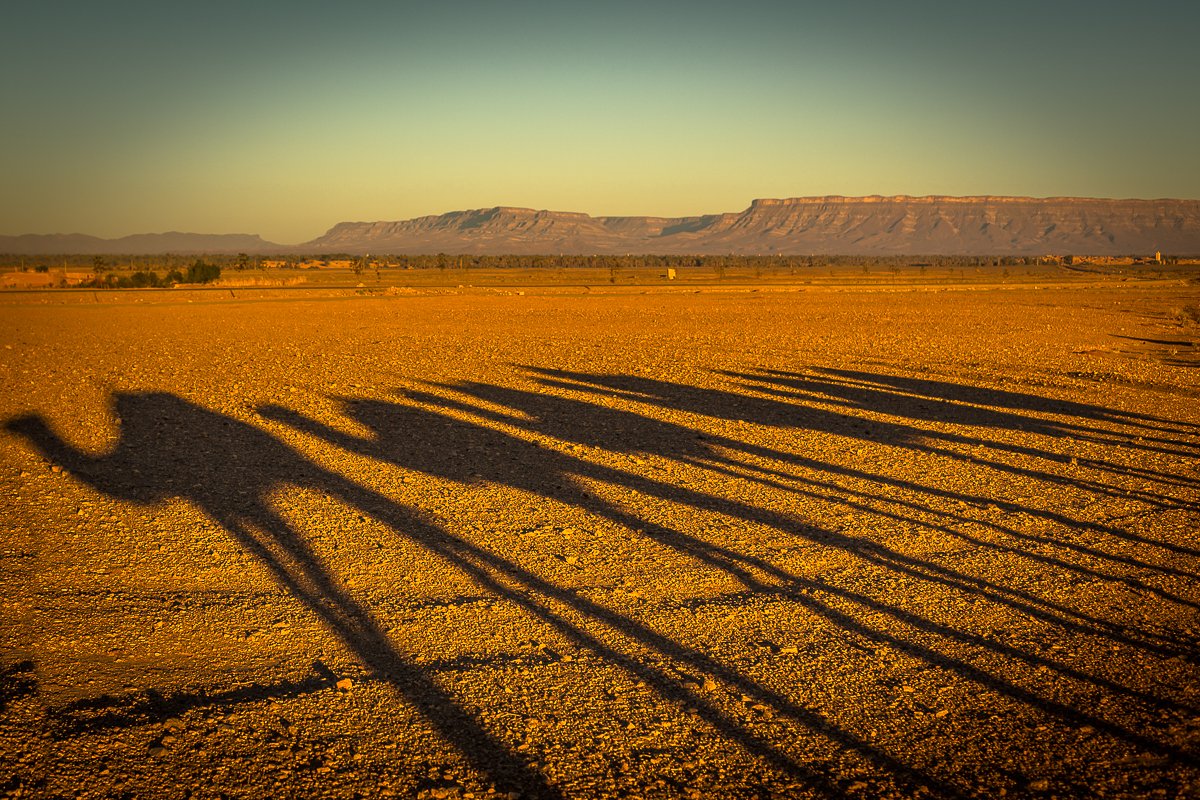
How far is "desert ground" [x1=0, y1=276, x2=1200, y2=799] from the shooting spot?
4461 mm

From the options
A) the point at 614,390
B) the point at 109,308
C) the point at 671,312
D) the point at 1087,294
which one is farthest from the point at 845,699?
the point at 1087,294

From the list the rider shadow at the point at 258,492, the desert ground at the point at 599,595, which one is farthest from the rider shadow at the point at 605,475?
the rider shadow at the point at 258,492

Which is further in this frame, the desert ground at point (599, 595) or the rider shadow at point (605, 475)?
the rider shadow at point (605, 475)

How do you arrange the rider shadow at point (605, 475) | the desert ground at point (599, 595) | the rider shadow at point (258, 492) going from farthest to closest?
the rider shadow at point (605, 475) → the rider shadow at point (258, 492) → the desert ground at point (599, 595)

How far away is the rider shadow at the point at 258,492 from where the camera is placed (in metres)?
4.84

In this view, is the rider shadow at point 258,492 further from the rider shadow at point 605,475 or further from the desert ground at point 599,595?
the rider shadow at point 605,475

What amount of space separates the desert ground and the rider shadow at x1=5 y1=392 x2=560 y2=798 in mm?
38

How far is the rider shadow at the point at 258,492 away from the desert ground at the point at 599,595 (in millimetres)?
A: 38

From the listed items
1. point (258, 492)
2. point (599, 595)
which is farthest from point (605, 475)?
point (599, 595)

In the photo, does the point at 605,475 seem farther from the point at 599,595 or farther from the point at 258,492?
the point at 599,595

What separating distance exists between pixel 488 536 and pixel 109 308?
44.1m

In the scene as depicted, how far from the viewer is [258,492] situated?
382 inches

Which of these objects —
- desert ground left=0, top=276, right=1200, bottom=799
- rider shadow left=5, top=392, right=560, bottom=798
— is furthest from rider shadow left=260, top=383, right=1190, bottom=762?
rider shadow left=5, top=392, right=560, bottom=798

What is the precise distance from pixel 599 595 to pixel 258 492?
471 cm
